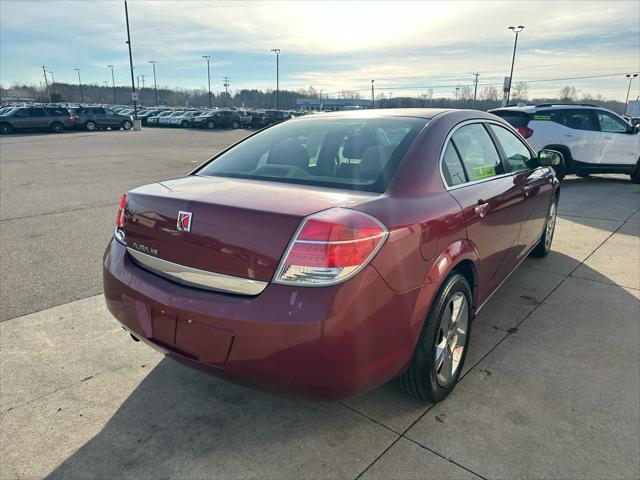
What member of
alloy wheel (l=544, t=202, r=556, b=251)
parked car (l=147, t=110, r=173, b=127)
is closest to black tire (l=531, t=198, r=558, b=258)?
alloy wheel (l=544, t=202, r=556, b=251)

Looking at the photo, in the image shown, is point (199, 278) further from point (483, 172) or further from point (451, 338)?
point (483, 172)

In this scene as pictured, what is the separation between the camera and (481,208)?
2926 millimetres

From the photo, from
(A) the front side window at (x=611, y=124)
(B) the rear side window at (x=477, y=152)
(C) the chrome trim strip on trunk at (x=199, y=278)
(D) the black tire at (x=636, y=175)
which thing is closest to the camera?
(C) the chrome trim strip on trunk at (x=199, y=278)

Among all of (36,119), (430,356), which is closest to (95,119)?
(36,119)

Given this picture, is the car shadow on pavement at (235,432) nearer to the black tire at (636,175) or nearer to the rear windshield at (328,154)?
the rear windshield at (328,154)

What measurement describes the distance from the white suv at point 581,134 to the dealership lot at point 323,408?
23.2ft

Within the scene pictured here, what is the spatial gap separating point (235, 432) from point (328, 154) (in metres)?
1.64

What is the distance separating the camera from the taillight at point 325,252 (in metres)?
1.92

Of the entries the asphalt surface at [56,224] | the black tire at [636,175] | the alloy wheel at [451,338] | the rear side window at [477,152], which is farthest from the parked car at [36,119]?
the alloy wheel at [451,338]

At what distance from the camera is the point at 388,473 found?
2.17 metres

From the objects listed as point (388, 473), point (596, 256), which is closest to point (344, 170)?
point (388, 473)

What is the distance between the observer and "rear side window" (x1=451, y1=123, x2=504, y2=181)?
3018mm

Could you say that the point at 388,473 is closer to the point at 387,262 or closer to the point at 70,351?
the point at 387,262

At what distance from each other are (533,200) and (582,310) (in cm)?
102
